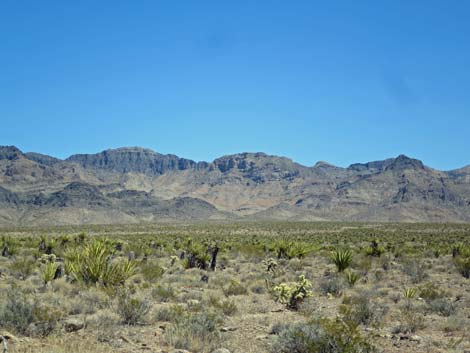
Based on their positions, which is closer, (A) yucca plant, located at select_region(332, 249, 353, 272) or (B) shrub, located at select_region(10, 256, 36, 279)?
(B) shrub, located at select_region(10, 256, 36, 279)

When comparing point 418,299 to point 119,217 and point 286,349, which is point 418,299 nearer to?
point 286,349

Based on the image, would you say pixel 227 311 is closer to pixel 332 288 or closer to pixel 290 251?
pixel 332 288

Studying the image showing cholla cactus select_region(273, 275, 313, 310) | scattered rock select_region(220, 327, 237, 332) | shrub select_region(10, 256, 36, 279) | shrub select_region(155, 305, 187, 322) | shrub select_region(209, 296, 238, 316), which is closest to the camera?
scattered rock select_region(220, 327, 237, 332)

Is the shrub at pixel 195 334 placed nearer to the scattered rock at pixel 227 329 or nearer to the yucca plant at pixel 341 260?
the scattered rock at pixel 227 329

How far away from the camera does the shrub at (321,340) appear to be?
7.24m

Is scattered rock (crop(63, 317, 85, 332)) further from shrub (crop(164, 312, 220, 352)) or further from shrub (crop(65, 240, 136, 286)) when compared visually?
shrub (crop(65, 240, 136, 286))

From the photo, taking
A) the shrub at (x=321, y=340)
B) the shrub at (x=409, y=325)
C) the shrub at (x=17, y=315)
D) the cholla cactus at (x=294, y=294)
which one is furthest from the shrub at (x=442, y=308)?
the shrub at (x=17, y=315)

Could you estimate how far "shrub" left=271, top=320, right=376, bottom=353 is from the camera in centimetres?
724

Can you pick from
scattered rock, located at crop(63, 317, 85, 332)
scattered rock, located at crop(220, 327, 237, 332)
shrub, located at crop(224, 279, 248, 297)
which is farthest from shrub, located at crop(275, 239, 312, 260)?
scattered rock, located at crop(63, 317, 85, 332)

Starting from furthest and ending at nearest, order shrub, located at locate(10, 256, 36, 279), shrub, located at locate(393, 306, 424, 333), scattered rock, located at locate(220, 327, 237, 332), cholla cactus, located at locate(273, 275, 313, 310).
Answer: shrub, located at locate(10, 256, 36, 279) < cholla cactus, located at locate(273, 275, 313, 310) < shrub, located at locate(393, 306, 424, 333) < scattered rock, located at locate(220, 327, 237, 332)

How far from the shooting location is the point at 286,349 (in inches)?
314

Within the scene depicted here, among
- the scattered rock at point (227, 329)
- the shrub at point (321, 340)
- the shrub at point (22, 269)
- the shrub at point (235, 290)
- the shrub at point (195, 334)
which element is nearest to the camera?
the shrub at point (321, 340)

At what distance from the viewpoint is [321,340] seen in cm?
745

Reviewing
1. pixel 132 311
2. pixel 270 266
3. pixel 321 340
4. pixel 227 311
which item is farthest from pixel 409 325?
pixel 270 266
